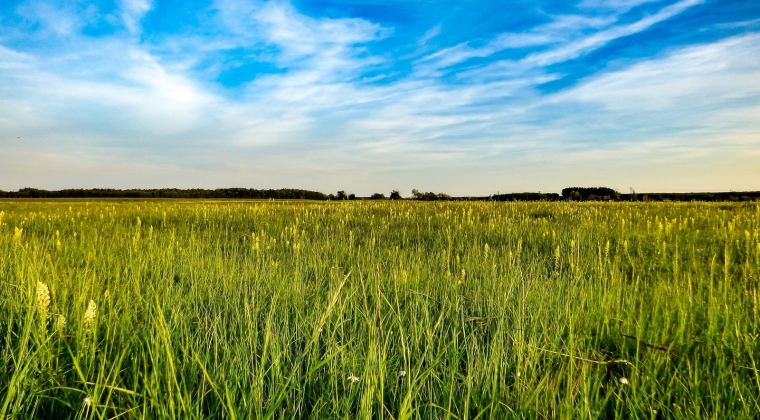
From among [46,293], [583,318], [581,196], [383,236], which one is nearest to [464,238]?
[383,236]

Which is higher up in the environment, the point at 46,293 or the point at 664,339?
the point at 46,293

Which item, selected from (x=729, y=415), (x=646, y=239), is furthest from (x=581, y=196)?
(x=729, y=415)

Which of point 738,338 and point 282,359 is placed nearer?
point 282,359

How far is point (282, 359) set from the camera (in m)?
2.24

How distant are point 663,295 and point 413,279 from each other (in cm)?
211

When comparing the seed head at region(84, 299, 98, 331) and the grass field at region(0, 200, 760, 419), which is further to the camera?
the seed head at region(84, 299, 98, 331)

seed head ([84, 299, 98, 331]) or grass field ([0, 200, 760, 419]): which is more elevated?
seed head ([84, 299, 98, 331])

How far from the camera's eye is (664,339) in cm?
272

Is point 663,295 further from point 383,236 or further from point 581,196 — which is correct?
point 581,196

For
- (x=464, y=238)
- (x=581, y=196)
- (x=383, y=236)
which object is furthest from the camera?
(x=581, y=196)

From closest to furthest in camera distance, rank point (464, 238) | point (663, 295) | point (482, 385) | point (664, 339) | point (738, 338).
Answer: point (482, 385)
point (738, 338)
point (664, 339)
point (663, 295)
point (464, 238)

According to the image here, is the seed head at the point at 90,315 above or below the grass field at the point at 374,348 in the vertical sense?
above

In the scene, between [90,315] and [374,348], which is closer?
[374,348]

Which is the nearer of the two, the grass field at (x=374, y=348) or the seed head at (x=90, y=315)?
the grass field at (x=374, y=348)
